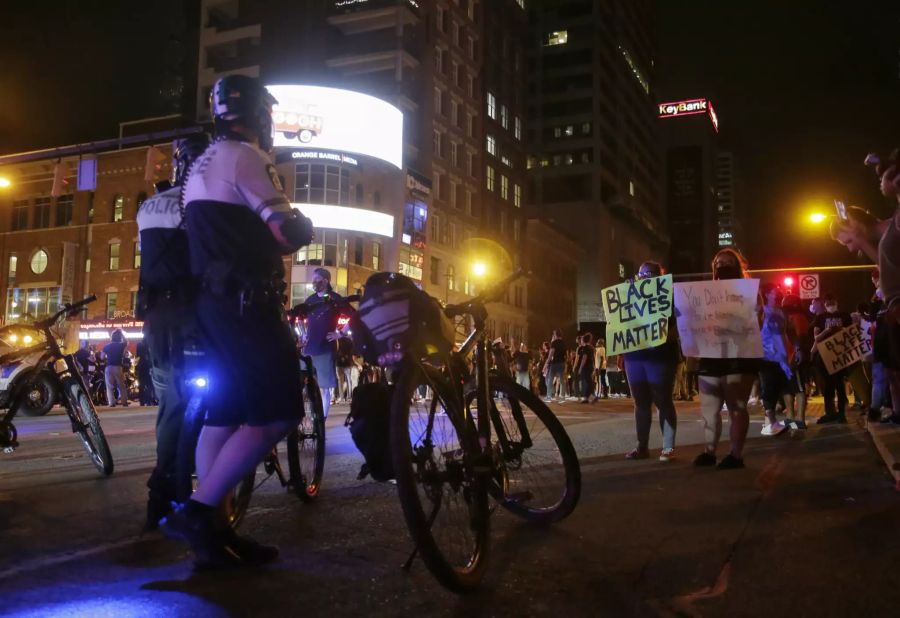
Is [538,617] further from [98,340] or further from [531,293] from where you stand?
[531,293]

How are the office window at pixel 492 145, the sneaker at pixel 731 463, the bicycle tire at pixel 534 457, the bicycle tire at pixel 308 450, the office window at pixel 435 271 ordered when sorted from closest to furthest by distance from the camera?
the bicycle tire at pixel 534 457
the bicycle tire at pixel 308 450
the sneaker at pixel 731 463
the office window at pixel 435 271
the office window at pixel 492 145

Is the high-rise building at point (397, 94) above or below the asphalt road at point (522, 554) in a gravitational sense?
above

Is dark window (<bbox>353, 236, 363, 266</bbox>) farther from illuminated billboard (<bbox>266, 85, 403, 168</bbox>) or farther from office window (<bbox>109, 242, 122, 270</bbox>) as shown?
office window (<bbox>109, 242, 122, 270</bbox>)

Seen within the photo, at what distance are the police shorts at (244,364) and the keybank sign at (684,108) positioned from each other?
15843 centimetres

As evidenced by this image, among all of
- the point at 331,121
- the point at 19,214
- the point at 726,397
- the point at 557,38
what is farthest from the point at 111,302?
the point at 557,38

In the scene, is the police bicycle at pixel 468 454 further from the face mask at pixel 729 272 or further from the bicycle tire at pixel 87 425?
the face mask at pixel 729 272

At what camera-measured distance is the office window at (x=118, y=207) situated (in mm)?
43500

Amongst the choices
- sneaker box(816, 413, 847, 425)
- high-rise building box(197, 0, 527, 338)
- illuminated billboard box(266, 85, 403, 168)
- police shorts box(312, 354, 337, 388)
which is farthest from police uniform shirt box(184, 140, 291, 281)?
illuminated billboard box(266, 85, 403, 168)

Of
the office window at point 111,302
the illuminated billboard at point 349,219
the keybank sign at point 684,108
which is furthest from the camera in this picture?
the keybank sign at point 684,108

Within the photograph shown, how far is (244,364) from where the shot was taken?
2.89m

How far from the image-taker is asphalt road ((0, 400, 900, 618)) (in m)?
2.64

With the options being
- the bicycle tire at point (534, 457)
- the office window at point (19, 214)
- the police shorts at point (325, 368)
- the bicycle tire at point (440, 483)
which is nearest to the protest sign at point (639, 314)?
the police shorts at point (325, 368)

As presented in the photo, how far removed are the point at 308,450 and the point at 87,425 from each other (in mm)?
2156

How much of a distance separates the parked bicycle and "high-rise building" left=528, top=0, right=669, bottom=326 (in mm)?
82897
